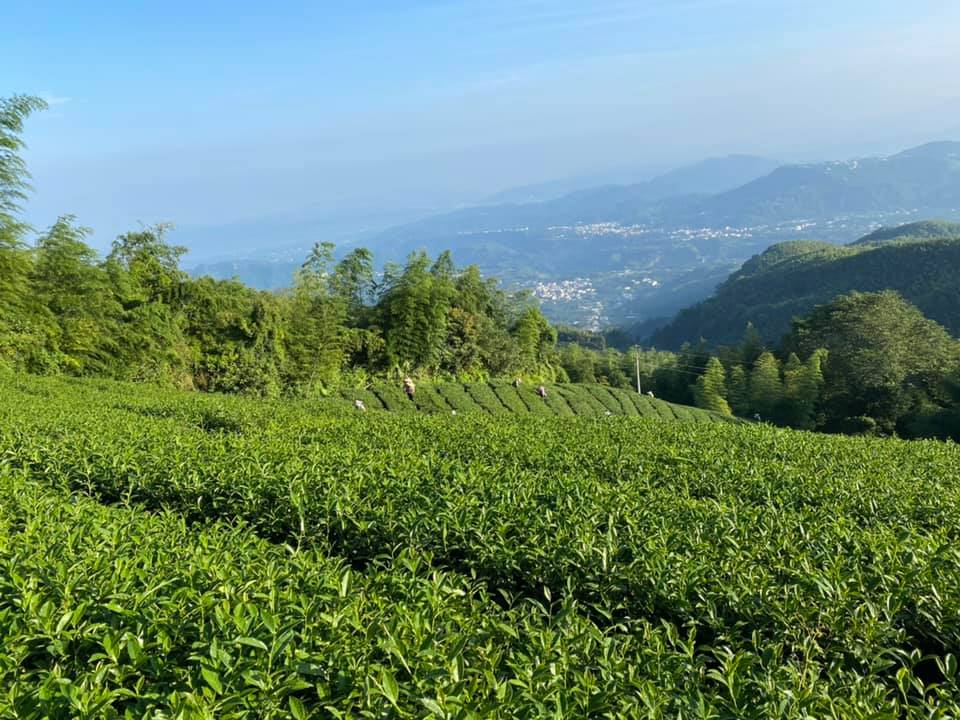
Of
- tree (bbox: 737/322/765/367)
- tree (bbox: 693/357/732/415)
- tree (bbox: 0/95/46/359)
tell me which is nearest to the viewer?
tree (bbox: 0/95/46/359)

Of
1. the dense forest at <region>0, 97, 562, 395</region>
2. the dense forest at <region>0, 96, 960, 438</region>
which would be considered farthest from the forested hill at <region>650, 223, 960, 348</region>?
the dense forest at <region>0, 97, 562, 395</region>

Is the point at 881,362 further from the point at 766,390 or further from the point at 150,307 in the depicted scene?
the point at 150,307

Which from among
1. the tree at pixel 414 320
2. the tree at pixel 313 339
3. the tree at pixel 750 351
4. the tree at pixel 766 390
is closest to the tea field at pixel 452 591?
the tree at pixel 313 339

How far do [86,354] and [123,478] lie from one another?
519 inches

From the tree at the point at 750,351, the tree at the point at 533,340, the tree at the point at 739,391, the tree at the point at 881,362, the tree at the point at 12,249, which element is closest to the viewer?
the tree at the point at 12,249

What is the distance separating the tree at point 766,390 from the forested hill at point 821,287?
1071 inches

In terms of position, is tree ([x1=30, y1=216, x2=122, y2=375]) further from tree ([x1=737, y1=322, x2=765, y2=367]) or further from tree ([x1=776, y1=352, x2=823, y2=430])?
tree ([x1=737, y1=322, x2=765, y2=367])

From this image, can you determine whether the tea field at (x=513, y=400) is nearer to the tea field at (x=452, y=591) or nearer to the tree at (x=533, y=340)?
the tree at (x=533, y=340)

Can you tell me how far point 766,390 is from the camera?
1260 inches

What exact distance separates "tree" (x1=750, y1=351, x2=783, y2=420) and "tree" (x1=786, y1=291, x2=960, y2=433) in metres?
2.31

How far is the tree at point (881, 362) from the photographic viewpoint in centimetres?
2831

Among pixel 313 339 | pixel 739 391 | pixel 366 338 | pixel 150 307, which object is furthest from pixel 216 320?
pixel 739 391

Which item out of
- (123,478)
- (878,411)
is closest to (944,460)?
(123,478)

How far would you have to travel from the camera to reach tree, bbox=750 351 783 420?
31.8 meters
